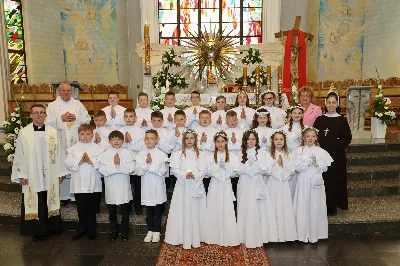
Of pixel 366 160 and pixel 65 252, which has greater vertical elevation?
pixel 366 160

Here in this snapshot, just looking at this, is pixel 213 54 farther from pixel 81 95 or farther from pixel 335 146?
pixel 81 95

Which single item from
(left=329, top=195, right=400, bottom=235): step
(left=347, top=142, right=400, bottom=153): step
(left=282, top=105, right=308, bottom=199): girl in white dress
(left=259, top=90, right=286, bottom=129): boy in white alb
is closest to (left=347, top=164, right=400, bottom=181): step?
(left=347, top=142, right=400, bottom=153): step

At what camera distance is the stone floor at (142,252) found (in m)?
4.16

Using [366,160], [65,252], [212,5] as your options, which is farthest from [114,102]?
[212,5]

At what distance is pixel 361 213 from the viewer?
5.34 m

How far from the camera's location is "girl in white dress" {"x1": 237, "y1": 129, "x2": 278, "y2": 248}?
4453mm

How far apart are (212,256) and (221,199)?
0.72m

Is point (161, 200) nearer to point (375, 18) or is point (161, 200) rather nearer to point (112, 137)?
point (112, 137)

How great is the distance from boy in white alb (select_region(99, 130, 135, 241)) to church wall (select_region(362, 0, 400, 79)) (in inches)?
479

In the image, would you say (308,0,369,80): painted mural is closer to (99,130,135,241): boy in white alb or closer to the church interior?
the church interior

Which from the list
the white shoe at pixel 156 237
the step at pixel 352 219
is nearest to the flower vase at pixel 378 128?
the step at pixel 352 219

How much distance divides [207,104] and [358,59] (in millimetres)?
9249

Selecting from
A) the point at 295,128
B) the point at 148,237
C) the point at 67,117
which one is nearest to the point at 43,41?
the point at 67,117

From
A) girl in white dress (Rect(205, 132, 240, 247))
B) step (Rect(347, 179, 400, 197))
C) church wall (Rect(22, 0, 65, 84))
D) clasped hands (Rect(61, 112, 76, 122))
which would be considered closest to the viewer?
girl in white dress (Rect(205, 132, 240, 247))
